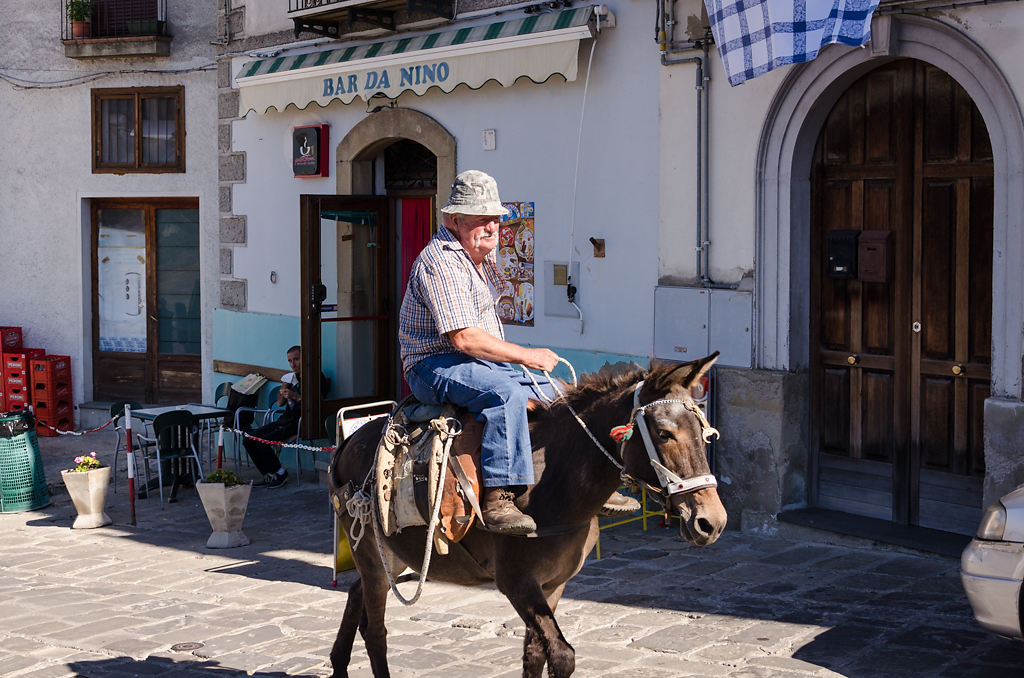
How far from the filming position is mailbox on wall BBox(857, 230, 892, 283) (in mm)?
9031

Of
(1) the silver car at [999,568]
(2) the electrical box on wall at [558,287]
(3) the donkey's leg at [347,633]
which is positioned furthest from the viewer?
(2) the electrical box on wall at [558,287]

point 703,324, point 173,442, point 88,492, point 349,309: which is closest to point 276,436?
point 173,442

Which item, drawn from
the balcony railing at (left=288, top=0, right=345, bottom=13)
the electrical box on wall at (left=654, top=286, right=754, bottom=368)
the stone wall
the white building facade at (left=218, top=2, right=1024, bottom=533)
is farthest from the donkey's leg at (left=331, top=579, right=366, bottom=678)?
the balcony railing at (left=288, top=0, right=345, bottom=13)

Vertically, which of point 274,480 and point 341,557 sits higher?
point 341,557

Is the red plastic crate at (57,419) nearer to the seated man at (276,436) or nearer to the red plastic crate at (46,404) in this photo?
the red plastic crate at (46,404)

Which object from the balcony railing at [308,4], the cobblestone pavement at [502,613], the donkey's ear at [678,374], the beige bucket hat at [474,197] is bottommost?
the cobblestone pavement at [502,613]

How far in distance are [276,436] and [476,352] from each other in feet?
24.4

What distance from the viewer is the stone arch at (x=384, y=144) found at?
39.8 feet

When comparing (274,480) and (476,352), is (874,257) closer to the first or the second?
(476,352)

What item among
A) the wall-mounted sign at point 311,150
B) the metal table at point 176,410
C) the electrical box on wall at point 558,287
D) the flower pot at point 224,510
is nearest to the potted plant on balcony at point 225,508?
the flower pot at point 224,510

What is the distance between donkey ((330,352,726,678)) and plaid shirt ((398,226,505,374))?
0.54m

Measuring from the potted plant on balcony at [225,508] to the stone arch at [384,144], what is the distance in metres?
3.55

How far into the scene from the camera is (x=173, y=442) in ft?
39.1

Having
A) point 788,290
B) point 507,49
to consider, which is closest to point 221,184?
point 507,49
